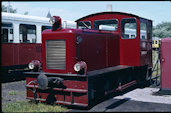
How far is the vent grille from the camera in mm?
6270

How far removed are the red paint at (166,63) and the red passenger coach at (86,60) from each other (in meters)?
0.78

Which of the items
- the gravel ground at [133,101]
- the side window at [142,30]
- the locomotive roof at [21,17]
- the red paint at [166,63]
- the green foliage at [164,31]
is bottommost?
the gravel ground at [133,101]

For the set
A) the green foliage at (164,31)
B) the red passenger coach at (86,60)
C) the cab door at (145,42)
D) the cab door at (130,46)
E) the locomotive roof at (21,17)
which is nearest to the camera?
the red passenger coach at (86,60)

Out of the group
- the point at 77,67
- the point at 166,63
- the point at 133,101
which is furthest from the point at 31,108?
the point at 166,63

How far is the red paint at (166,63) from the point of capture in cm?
796

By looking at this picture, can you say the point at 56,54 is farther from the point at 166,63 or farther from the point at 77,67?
the point at 166,63

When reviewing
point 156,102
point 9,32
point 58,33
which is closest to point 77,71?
point 58,33

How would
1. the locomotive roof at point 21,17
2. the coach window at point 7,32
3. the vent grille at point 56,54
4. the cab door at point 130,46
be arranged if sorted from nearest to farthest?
the vent grille at point 56,54 → the cab door at point 130,46 → the coach window at point 7,32 → the locomotive roof at point 21,17

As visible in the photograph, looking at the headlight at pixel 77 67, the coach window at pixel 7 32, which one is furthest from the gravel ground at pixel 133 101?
the coach window at pixel 7 32

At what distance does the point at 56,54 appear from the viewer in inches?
250

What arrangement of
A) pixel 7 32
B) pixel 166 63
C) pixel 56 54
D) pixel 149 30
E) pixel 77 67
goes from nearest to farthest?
pixel 77 67, pixel 56 54, pixel 166 63, pixel 149 30, pixel 7 32

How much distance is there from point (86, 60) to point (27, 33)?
595 cm

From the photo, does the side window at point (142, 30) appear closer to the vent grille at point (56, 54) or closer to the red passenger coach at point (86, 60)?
the red passenger coach at point (86, 60)

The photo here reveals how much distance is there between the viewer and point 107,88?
713 cm
